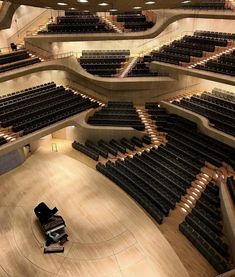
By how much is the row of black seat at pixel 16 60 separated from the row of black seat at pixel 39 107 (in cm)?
89

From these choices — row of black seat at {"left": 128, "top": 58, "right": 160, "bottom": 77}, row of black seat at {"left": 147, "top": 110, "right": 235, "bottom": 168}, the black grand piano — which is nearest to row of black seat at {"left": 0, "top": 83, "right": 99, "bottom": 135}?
row of black seat at {"left": 128, "top": 58, "right": 160, "bottom": 77}

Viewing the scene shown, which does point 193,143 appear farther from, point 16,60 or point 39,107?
point 16,60

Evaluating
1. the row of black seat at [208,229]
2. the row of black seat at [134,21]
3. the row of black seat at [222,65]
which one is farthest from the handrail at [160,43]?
the row of black seat at [208,229]

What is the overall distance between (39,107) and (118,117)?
8.34ft

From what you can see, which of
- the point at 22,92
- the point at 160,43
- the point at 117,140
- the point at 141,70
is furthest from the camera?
the point at 160,43

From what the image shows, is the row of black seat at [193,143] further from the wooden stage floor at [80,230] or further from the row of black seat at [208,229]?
the wooden stage floor at [80,230]

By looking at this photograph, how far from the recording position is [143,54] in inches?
436

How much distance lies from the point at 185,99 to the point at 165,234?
16.6 feet

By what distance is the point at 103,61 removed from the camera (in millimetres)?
10578

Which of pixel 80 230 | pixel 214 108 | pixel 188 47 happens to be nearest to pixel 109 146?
pixel 80 230

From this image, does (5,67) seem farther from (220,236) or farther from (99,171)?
(220,236)

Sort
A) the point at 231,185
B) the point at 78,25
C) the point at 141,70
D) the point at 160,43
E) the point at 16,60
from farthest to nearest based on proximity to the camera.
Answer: the point at 160,43, the point at 78,25, the point at 141,70, the point at 16,60, the point at 231,185

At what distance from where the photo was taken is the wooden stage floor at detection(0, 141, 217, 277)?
5012 millimetres

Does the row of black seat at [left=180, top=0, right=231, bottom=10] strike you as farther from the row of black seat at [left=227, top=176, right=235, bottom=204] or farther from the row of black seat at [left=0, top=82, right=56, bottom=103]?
the row of black seat at [left=227, top=176, right=235, bottom=204]
